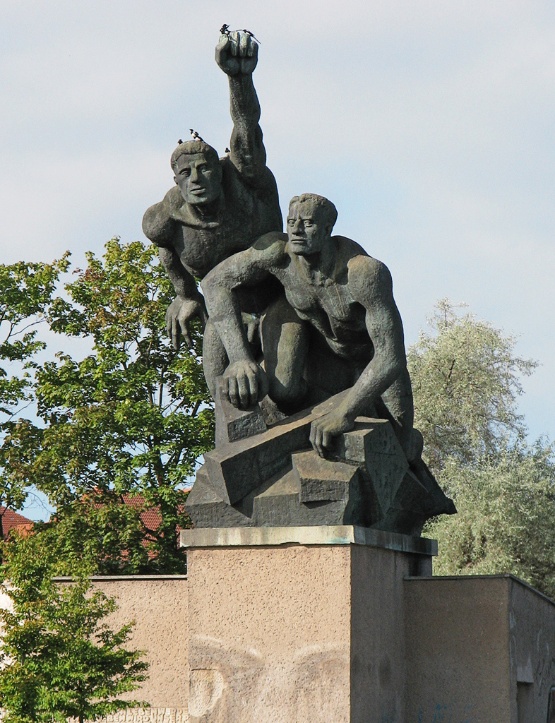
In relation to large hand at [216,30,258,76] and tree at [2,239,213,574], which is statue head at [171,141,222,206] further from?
tree at [2,239,213,574]

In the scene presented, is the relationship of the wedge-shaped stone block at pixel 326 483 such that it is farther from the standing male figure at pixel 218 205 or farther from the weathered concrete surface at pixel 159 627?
the weathered concrete surface at pixel 159 627

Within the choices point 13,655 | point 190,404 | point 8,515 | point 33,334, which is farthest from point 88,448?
point 13,655

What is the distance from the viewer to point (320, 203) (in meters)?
6.70

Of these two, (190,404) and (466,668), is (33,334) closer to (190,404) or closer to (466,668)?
(190,404)

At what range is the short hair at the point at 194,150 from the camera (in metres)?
7.21

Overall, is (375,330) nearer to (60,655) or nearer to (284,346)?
(284,346)

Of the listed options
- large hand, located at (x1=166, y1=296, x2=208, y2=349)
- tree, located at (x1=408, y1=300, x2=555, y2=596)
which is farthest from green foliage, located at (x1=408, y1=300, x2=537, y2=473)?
large hand, located at (x1=166, y1=296, x2=208, y2=349)

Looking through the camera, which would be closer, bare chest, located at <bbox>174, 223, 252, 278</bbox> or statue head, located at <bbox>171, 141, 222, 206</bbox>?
statue head, located at <bbox>171, 141, 222, 206</bbox>

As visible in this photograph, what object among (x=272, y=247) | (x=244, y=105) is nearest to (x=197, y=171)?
(x=244, y=105)

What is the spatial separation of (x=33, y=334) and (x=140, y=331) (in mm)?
2365

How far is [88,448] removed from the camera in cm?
2158

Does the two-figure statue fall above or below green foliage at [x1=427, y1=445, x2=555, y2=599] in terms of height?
below

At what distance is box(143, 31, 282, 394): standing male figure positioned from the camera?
23.5 feet

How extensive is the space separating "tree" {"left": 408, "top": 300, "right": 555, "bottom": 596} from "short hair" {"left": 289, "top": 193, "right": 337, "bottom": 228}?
60.3ft
